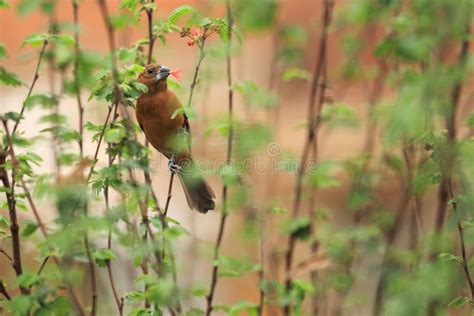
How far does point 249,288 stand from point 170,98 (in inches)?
71.8

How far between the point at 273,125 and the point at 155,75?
399 mm

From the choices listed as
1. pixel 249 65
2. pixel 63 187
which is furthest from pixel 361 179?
pixel 249 65

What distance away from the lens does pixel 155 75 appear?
2545 mm

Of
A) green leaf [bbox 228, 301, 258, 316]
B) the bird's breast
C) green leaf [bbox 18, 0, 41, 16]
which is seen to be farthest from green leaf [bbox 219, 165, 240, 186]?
the bird's breast

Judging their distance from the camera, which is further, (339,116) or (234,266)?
(339,116)

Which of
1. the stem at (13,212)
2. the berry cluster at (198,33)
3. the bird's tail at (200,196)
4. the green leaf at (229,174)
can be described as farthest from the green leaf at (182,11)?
the bird's tail at (200,196)

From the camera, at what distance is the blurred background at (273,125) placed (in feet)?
6.59

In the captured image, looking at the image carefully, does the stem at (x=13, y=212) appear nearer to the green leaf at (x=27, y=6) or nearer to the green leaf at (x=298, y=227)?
the green leaf at (x=27, y=6)

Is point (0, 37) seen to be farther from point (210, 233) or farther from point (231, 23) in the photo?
point (231, 23)

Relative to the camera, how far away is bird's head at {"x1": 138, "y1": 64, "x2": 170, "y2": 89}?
249 cm

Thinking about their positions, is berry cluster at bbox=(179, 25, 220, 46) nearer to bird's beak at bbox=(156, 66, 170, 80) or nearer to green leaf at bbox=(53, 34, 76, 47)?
green leaf at bbox=(53, 34, 76, 47)

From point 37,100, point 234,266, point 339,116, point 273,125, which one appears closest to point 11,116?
point 37,100

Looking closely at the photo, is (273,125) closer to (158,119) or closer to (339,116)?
(339,116)

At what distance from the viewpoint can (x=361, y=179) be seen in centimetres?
246
